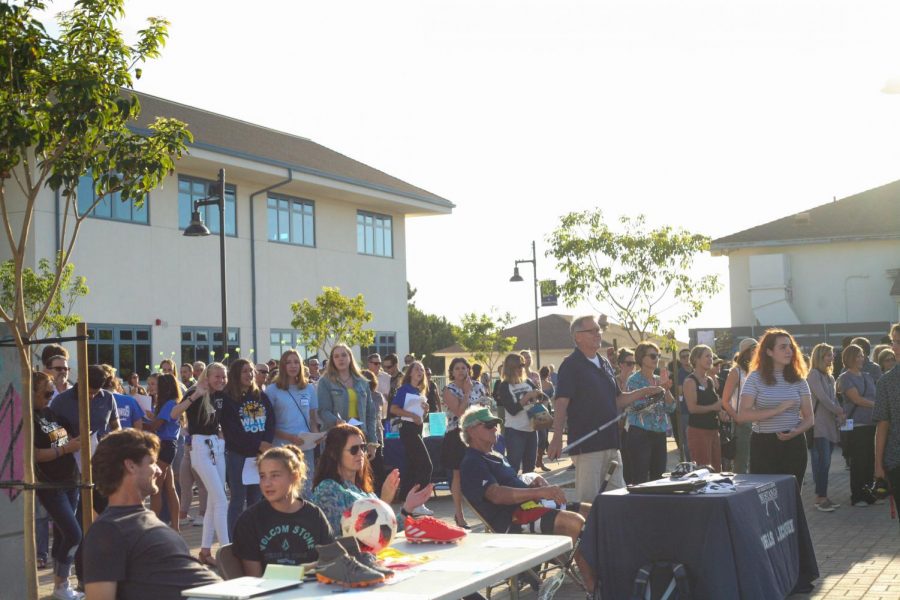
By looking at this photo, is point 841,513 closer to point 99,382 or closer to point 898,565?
point 898,565

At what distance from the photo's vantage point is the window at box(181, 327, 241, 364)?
3189 centimetres

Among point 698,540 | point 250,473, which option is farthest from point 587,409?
point 250,473

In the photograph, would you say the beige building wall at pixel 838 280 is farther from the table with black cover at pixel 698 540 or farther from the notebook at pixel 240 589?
the notebook at pixel 240 589

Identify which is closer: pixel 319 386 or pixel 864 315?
pixel 319 386

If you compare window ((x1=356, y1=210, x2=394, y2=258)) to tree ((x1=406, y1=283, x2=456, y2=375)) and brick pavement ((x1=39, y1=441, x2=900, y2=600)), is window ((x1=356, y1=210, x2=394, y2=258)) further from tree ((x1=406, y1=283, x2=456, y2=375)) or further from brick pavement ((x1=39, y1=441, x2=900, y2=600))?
tree ((x1=406, y1=283, x2=456, y2=375))

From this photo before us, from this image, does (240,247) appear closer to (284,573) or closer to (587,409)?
(587,409)

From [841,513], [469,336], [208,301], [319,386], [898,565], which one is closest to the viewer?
[898,565]

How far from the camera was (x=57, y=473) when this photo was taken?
8.91 metres

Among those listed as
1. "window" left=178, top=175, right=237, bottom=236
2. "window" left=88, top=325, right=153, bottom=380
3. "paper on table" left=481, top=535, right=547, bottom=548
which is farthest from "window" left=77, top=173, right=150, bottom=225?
"paper on table" left=481, top=535, right=547, bottom=548

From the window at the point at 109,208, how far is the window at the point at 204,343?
366 centimetres

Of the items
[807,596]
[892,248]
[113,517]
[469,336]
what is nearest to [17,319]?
[113,517]

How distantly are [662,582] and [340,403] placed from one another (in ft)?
17.8

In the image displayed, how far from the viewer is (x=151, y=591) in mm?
4594

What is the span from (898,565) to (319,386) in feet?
19.6
